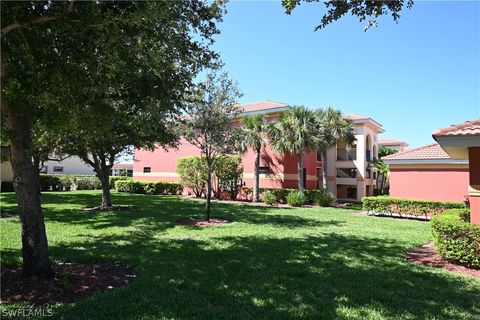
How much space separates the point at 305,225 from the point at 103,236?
7.78 meters

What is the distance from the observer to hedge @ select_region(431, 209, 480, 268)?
757 centimetres

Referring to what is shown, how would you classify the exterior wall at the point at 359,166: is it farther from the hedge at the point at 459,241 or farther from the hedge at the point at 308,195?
the hedge at the point at 459,241

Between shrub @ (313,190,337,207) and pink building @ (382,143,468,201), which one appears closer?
pink building @ (382,143,468,201)

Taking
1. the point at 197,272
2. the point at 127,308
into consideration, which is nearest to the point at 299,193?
the point at 197,272

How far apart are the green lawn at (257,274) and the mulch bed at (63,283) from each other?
1.09 ft

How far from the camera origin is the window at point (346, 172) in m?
34.2

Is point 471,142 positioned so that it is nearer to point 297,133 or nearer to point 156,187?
point 297,133

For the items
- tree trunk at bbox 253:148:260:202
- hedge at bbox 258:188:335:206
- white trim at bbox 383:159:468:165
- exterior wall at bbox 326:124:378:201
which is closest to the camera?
white trim at bbox 383:159:468:165

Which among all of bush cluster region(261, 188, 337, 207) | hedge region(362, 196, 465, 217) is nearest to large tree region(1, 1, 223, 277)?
hedge region(362, 196, 465, 217)

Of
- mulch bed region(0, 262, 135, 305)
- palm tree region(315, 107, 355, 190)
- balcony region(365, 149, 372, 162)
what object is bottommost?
mulch bed region(0, 262, 135, 305)

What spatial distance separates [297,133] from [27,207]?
20266 millimetres

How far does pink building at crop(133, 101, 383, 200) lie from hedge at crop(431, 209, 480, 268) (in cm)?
1939

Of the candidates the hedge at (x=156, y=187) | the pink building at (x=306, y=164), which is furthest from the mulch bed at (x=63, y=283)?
the hedge at (x=156, y=187)

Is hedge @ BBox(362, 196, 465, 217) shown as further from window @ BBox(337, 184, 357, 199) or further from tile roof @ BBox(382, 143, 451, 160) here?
window @ BBox(337, 184, 357, 199)
